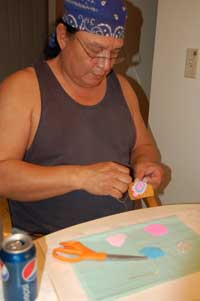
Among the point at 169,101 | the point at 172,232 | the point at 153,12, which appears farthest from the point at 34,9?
the point at 172,232

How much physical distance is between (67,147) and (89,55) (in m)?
0.31

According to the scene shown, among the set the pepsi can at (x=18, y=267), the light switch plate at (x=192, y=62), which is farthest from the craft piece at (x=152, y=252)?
the light switch plate at (x=192, y=62)

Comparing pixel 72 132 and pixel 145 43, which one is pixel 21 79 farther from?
pixel 145 43

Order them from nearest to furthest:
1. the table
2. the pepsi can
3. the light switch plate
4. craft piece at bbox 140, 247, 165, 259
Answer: the pepsi can < the table < craft piece at bbox 140, 247, 165, 259 < the light switch plate

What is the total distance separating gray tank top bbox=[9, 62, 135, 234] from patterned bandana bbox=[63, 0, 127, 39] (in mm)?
204

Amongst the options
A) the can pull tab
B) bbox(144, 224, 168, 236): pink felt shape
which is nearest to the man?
bbox(144, 224, 168, 236): pink felt shape

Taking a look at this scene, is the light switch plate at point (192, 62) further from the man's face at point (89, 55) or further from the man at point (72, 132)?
the man's face at point (89, 55)

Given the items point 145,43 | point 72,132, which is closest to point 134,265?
point 72,132

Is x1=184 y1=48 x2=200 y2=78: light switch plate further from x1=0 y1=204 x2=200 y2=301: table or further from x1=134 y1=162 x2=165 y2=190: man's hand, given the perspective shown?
x1=0 y1=204 x2=200 y2=301: table

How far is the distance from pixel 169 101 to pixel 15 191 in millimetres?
956

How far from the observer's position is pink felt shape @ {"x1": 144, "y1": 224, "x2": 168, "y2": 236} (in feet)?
2.91

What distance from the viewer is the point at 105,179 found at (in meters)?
0.93

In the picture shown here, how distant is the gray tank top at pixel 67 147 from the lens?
43.2 inches

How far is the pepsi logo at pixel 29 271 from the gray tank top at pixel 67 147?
1.76ft
